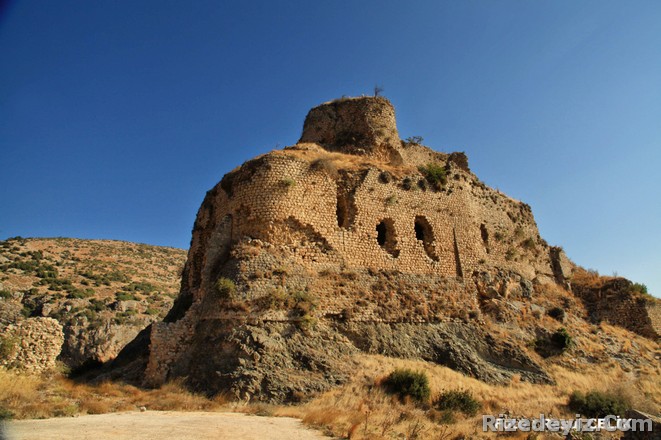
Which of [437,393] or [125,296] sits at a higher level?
[125,296]

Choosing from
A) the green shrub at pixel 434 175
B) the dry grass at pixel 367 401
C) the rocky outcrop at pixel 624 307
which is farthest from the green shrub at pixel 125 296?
the rocky outcrop at pixel 624 307

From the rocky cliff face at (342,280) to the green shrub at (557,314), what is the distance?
0.33 m

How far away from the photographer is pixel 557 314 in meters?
18.4

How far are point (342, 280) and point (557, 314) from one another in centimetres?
1023

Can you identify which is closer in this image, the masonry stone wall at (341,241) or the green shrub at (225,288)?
the green shrub at (225,288)

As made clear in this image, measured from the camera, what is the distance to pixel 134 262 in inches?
1800

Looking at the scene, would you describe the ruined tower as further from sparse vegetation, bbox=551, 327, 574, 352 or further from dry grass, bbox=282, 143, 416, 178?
sparse vegetation, bbox=551, 327, 574, 352

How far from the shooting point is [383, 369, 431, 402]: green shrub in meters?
11.7

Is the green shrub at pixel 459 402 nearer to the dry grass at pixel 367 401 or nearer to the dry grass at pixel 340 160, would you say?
the dry grass at pixel 367 401

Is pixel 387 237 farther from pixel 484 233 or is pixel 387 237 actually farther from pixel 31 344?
pixel 31 344

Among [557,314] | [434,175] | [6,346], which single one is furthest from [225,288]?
[557,314]

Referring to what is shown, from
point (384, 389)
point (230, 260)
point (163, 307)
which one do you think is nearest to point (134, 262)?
point (163, 307)

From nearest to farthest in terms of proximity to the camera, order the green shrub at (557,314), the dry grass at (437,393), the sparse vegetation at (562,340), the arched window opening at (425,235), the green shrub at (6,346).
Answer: the dry grass at (437,393) < the green shrub at (6,346) < the sparse vegetation at (562,340) < the arched window opening at (425,235) < the green shrub at (557,314)

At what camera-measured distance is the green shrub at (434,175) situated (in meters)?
18.0
